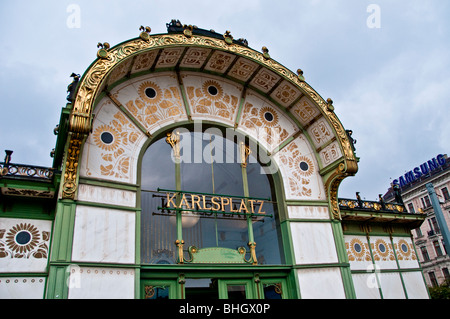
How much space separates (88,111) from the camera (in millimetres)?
9031

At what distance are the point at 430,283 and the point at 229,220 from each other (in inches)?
1739

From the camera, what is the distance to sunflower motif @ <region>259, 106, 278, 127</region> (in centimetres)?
1299

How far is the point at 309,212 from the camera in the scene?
12.0 m

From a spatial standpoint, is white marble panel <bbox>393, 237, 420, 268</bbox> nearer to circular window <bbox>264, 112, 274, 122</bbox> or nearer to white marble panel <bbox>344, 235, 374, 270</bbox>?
white marble panel <bbox>344, 235, 374, 270</bbox>

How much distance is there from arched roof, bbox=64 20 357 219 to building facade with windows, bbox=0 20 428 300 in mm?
40

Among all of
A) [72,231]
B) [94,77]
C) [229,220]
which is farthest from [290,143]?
[72,231]

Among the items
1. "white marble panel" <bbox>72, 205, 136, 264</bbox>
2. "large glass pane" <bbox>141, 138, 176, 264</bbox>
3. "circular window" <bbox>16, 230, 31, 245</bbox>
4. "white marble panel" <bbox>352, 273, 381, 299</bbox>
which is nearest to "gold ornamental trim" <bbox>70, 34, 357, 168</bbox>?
"white marble panel" <bbox>72, 205, 136, 264</bbox>

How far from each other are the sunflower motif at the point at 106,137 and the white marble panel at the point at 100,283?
10.6 feet

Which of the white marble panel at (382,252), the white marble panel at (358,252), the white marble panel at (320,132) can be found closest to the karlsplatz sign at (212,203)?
the white marble panel at (320,132)

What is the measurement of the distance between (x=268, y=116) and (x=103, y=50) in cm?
592

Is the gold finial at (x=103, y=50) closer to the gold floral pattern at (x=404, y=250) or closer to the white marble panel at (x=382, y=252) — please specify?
the white marble panel at (x=382, y=252)

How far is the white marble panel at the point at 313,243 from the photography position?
36.9ft
